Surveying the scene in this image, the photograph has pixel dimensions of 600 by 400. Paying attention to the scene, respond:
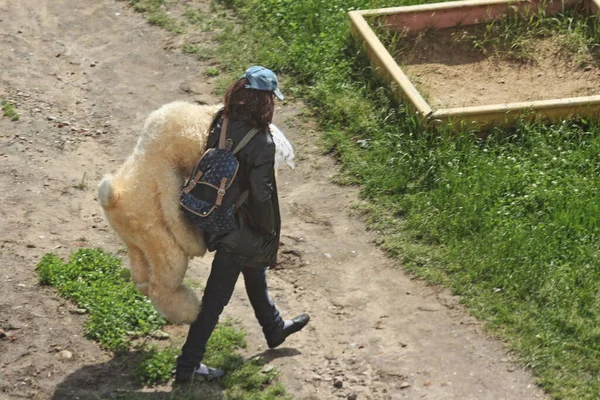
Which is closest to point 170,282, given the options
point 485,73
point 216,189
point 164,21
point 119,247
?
point 216,189

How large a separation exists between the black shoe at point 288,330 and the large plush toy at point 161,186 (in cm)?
84

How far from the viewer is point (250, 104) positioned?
5.16 meters

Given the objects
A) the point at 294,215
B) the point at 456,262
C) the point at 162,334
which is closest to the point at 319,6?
the point at 294,215

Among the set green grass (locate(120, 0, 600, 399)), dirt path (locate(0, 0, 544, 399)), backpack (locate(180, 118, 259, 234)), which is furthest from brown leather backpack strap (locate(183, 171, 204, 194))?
green grass (locate(120, 0, 600, 399))

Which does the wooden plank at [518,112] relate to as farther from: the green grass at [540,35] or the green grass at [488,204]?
the green grass at [540,35]

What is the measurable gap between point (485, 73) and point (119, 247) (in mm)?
3865

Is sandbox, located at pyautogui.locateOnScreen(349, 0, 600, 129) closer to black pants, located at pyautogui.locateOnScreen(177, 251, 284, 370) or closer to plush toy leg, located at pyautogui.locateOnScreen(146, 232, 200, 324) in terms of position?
black pants, located at pyautogui.locateOnScreen(177, 251, 284, 370)

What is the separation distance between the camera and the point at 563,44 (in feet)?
30.5

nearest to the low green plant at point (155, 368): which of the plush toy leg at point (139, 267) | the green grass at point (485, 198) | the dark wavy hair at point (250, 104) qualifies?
the plush toy leg at point (139, 267)

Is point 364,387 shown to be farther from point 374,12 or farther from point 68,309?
point 374,12

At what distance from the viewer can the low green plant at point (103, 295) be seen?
6.06 m

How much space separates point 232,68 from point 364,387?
4186mm

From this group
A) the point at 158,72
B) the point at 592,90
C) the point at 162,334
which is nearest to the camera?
the point at 162,334

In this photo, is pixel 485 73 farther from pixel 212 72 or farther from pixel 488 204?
pixel 212 72
